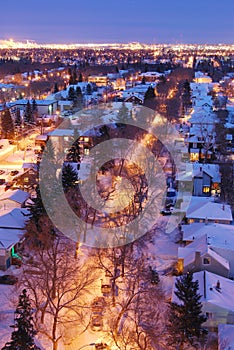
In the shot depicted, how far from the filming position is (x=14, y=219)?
13359 millimetres

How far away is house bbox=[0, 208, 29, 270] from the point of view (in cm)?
1155

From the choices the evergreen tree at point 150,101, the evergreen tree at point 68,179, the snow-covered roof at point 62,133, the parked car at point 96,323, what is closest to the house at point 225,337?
the parked car at point 96,323

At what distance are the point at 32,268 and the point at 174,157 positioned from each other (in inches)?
457

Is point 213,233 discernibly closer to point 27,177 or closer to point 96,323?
point 96,323

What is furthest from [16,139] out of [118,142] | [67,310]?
[67,310]

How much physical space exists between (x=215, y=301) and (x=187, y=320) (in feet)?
3.67

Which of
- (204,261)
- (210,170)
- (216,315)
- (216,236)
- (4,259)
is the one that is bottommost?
(216,315)

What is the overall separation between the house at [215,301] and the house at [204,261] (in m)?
0.84

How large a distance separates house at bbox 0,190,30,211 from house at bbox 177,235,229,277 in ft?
21.4

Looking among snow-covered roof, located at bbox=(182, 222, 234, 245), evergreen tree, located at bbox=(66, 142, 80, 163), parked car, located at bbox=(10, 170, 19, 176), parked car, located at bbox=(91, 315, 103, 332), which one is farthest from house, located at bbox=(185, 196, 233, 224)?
parked car, located at bbox=(10, 170, 19, 176)

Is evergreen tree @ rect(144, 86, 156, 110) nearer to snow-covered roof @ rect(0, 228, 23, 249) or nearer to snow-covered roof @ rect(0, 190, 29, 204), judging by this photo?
snow-covered roof @ rect(0, 190, 29, 204)

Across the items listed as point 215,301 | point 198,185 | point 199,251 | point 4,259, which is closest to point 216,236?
point 199,251

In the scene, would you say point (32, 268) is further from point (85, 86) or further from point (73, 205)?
point (85, 86)

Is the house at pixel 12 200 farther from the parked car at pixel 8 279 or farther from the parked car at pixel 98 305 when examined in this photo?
the parked car at pixel 98 305
